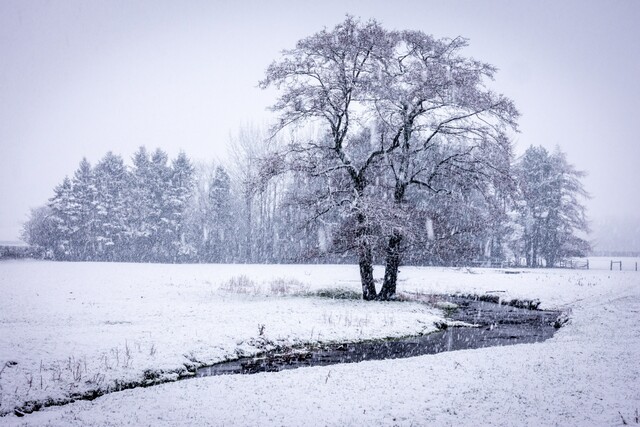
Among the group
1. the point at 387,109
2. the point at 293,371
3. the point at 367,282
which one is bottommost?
the point at 293,371

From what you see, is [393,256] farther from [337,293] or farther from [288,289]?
[288,289]

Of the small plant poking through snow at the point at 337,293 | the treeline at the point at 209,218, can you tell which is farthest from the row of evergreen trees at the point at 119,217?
the small plant poking through snow at the point at 337,293

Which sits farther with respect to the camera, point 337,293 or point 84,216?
point 84,216

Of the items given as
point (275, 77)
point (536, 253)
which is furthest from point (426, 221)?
point (536, 253)

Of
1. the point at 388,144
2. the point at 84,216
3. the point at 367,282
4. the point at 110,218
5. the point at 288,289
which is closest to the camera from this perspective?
the point at 367,282

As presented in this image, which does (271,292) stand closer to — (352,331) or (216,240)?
(352,331)

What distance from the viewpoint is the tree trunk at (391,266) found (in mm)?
21812

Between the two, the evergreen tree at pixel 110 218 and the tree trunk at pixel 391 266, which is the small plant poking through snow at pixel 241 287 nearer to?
the tree trunk at pixel 391 266

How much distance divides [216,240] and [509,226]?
43270 millimetres

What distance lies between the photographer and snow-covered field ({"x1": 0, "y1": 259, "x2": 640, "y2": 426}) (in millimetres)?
7723

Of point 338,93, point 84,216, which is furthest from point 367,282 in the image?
point 84,216

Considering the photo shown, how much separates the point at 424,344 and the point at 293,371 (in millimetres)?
6427

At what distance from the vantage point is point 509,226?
2207 inches

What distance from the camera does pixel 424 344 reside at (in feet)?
50.8
